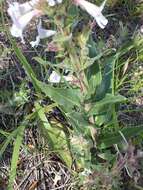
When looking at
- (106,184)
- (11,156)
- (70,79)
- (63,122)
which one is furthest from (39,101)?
(106,184)

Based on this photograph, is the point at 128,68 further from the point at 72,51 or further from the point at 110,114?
Answer: the point at 72,51

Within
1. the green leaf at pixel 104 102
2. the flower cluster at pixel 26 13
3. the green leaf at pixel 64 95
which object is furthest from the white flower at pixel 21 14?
the green leaf at pixel 104 102

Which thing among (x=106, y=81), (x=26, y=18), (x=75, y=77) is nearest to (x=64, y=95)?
(x=75, y=77)

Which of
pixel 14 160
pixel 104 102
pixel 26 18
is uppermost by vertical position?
pixel 26 18

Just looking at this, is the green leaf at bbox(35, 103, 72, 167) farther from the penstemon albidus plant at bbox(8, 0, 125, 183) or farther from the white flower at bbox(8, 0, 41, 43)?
the white flower at bbox(8, 0, 41, 43)

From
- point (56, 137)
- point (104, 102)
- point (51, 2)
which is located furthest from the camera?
point (56, 137)

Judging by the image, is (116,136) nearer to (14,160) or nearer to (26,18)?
(14,160)

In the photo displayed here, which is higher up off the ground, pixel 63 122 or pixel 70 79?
pixel 70 79
